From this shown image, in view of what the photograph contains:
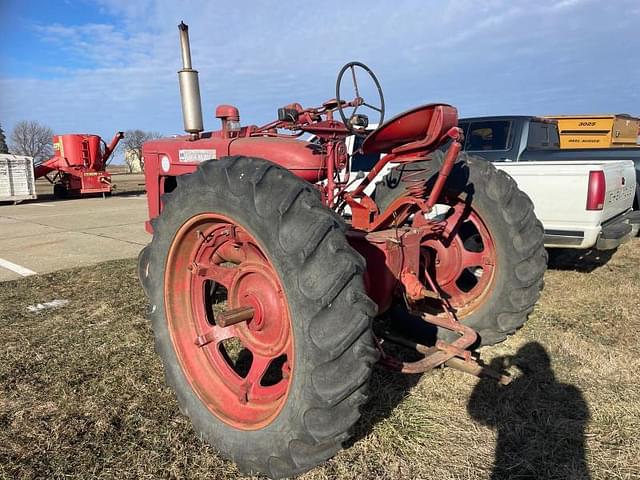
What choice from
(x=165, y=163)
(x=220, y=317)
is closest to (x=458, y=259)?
(x=220, y=317)

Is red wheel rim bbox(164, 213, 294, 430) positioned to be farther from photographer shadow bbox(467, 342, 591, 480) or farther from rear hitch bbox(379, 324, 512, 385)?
photographer shadow bbox(467, 342, 591, 480)

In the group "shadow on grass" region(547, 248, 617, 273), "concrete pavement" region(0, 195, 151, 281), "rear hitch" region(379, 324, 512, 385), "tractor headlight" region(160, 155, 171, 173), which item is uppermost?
"tractor headlight" region(160, 155, 171, 173)

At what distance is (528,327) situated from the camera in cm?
379

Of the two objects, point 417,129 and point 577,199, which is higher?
point 417,129

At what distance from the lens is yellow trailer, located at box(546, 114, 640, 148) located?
1170 cm

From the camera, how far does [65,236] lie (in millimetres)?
8586

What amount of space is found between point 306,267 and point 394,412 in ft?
4.28

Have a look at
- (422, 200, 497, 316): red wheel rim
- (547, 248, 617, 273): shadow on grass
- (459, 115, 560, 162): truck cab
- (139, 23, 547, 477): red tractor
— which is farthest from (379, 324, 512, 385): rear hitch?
(459, 115, 560, 162): truck cab

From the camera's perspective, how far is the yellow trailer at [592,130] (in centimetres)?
1170

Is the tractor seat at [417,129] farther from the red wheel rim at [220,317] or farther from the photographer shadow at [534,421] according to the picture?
the photographer shadow at [534,421]

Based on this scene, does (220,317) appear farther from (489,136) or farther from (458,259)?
(489,136)

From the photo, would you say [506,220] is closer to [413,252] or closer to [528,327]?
[413,252]

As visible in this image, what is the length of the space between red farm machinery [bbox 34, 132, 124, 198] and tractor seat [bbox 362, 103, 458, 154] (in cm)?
1511

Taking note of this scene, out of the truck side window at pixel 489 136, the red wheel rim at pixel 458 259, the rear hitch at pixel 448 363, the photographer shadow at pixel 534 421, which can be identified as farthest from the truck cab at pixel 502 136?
the rear hitch at pixel 448 363
